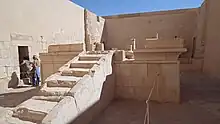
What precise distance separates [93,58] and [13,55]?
15.1ft

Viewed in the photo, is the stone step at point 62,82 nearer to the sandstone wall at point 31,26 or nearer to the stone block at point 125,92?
the stone block at point 125,92

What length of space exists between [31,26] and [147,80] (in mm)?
6633

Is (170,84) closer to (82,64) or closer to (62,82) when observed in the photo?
(82,64)

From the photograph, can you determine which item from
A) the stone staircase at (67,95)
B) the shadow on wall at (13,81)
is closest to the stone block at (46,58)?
the stone staircase at (67,95)

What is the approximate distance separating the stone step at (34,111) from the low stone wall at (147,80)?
92.1 inches

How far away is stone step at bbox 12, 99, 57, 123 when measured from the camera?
2789 mm

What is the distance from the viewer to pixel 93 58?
4828 mm

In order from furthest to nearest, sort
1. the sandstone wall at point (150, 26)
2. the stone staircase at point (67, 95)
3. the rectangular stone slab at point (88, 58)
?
the sandstone wall at point (150, 26) < the rectangular stone slab at point (88, 58) < the stone staircase at point (67, 95)

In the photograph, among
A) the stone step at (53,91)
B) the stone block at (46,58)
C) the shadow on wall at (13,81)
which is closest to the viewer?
the stone step at (53,91)

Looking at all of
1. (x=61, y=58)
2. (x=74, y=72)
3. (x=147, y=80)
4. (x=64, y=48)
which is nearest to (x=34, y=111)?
(x=74, y=72)

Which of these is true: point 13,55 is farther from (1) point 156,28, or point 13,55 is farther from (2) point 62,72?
(1) point 156,28

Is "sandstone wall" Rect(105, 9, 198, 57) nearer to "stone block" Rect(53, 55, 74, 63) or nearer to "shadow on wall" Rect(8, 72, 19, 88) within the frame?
"shadow on wall" Rect(8, 72, 19, 88)

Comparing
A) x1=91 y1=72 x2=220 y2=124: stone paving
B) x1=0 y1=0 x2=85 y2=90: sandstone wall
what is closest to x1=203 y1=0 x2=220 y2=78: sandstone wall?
x1=91 y1=72 x2=220 y2=124: stone paving

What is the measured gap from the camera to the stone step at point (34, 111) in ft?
9.15
